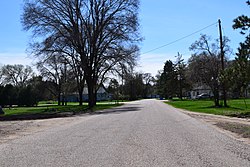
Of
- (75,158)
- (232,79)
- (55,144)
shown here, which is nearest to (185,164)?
(75,158)

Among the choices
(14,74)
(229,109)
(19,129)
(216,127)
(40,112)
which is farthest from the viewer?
(14,74)

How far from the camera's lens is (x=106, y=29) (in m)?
50.8

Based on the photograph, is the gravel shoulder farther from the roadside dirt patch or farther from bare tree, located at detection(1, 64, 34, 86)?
bare tree, located at detection(1, 64, 34, 86)

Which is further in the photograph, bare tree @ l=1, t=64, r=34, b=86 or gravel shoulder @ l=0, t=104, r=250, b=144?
bare tree @ l=1, t=64, r=34, b=86

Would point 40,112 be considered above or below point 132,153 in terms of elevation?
above

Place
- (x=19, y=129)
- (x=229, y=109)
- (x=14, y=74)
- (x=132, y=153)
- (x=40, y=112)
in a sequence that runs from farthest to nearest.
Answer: (x=14, y=74) → (x=40, y=112) → (x=229, y=109) → (x=19, y=129) → (x=132, y=153)

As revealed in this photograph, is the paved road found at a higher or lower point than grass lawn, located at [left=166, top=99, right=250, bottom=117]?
lower

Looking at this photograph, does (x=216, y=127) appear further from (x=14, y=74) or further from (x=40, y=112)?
(x=14, y=74)

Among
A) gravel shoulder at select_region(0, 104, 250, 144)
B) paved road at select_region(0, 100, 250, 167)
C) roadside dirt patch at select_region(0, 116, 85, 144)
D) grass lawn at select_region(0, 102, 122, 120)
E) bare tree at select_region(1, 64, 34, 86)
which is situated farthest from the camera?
bare tree at select_region(1, 64, 34, 86)

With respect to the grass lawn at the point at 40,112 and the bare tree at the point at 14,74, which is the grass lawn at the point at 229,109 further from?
the bare tree at the point at 14,74

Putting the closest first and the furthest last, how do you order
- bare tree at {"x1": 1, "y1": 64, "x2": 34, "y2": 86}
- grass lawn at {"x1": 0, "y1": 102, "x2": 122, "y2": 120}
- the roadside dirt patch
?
the roadside dirt patch < grass lawn at {"x1": 0, "y1": 102, "x2": 122, "y2": 120} < bare tree at {"x1": 1, "y1": 64, "x2": 34, "y2": 86}

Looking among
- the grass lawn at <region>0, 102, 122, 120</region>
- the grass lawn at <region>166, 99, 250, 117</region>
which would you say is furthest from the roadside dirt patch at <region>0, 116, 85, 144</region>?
the grass lawn at <region>166, 99, 250, 117</region>

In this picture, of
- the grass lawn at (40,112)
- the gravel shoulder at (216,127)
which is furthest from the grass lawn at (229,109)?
the grass lawn at (40,112)

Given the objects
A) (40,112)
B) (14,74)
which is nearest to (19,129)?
(40,112)
